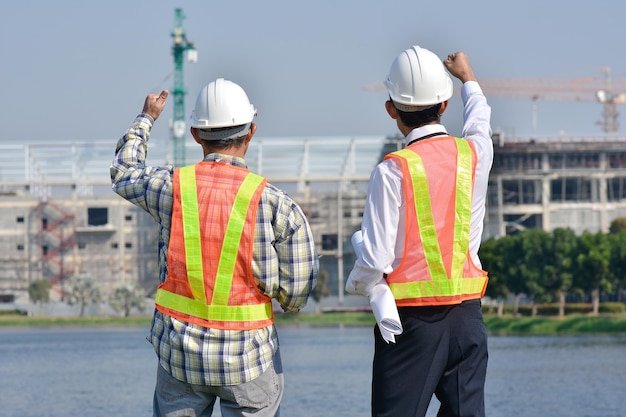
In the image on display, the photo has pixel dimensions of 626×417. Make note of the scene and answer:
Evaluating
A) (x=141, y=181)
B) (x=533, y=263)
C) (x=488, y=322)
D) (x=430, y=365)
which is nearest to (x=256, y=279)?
(x=141, y=181)

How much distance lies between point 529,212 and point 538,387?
304 feet

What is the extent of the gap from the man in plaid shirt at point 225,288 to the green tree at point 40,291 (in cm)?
10636

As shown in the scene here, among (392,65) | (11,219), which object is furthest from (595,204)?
(392,65)

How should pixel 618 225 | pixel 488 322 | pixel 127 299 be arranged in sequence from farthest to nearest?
1. pixel 618 225
2. pixel 127 299
3. pixel 488 322

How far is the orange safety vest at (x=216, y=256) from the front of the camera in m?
4.60

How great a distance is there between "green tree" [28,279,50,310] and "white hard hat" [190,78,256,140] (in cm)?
10626

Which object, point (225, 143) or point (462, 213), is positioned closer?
point (462, 213)

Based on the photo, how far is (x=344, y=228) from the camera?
390ft

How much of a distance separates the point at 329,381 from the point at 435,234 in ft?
78.2

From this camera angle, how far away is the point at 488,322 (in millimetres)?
65812

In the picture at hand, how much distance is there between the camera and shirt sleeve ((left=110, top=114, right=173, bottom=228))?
4.72 metres

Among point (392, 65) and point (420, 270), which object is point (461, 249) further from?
point (392, 65)

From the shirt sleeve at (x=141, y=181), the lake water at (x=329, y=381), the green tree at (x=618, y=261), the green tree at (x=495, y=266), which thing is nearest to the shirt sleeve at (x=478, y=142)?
the shirt sleeve at (x=141, y=181)

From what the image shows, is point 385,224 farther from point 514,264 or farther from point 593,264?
point 514,264
